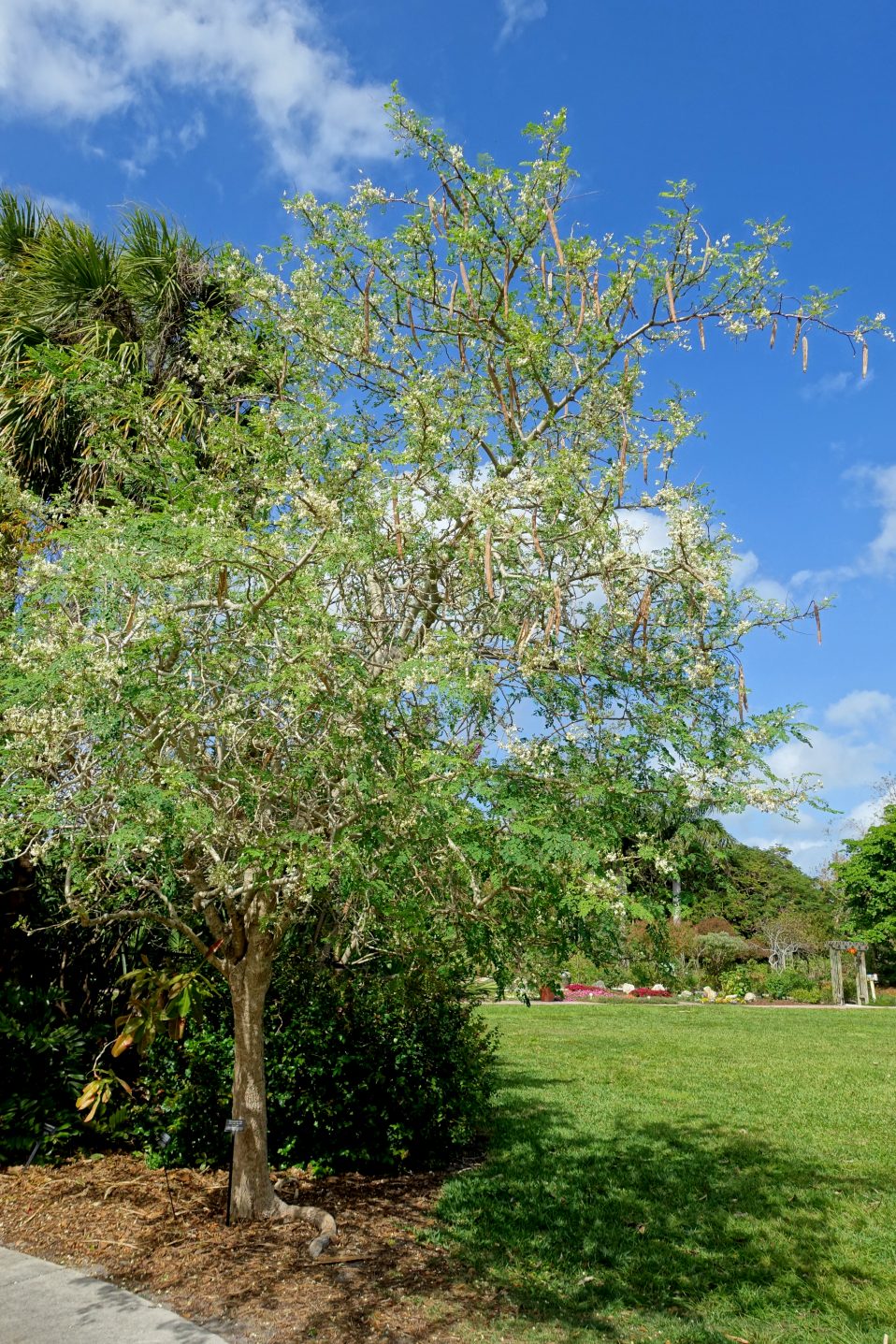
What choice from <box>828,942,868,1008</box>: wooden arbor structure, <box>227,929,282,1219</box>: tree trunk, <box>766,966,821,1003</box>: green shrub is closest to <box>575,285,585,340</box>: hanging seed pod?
<box>227,929,282,1219</box>: tree trunk

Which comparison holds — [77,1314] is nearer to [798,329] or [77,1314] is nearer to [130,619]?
[130,619]

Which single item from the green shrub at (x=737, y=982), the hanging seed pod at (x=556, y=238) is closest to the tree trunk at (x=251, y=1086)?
the hanging seed pod at (x=556, y=238)

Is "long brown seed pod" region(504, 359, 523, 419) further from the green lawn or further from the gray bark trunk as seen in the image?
the green lawn

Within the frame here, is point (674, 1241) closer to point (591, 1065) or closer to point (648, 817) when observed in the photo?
point (648, 817)

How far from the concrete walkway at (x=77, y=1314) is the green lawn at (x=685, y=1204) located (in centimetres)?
154

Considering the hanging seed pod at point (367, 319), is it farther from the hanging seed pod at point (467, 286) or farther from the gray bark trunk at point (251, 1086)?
the gray bark trunk at point (251, 1086)

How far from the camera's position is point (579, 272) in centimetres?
595

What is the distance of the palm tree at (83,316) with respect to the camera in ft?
32.1

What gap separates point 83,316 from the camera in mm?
10219

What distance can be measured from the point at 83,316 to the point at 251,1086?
8.18 metres

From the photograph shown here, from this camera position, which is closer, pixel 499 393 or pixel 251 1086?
pixel 499 393

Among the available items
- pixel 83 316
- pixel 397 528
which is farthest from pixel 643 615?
pixel 83 316

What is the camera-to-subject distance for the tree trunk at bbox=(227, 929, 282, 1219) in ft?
20.0

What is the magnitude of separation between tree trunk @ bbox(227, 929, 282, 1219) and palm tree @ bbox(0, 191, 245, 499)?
5.50m
